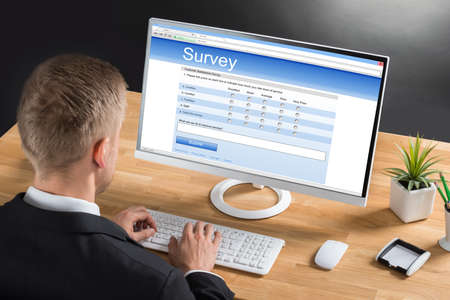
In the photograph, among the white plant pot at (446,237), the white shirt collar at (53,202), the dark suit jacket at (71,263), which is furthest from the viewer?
the white plant pot at (446,237)

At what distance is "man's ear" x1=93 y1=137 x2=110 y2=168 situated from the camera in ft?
4.19

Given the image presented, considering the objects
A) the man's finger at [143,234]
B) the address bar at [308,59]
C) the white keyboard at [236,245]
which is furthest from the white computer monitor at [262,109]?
the man's finger at [143,234]

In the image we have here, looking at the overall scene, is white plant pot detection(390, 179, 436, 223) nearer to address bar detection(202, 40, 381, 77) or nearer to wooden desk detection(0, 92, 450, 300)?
wooden desk detection(0, 92, 450, 300)

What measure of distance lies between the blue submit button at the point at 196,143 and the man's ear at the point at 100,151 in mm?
492

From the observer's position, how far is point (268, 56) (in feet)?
5.31

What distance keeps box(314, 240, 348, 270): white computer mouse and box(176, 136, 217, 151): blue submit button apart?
16.9 inches

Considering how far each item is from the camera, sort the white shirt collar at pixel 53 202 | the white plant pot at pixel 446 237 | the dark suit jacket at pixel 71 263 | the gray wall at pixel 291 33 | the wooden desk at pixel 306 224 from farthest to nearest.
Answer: the gray wall at pixel 291 33 < the white plant pot at pixel 446 237 < the wooden desk at pixel 306 224 < the white shirt collar at pixel 53 202 < the dark suit jacket at pixel 71 263

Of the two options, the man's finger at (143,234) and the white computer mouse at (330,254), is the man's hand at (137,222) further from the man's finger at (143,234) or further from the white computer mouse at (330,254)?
the white computer mouse at (330,254)

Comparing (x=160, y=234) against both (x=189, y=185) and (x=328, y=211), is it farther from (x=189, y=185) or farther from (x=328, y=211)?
(x=328, y=211)

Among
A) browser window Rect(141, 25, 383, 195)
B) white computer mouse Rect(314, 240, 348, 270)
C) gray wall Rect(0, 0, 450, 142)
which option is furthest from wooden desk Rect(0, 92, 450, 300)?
gray wall Rect(0, 0, 450, 142)

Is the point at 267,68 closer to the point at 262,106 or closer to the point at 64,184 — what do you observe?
the point at 262,106

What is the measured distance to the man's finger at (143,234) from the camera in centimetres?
160

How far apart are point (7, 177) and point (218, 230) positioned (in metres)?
0.72

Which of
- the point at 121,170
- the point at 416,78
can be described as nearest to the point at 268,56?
the point at 121,170
